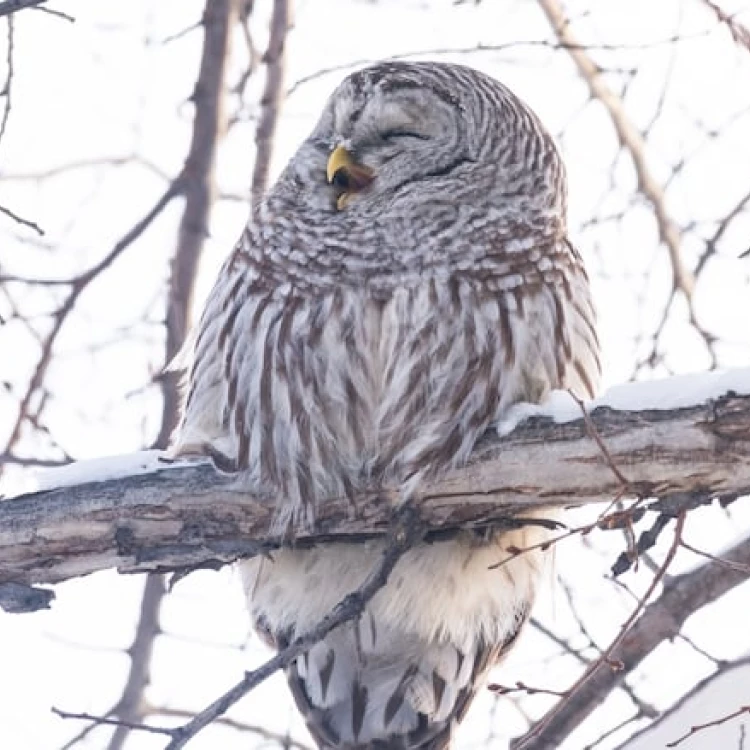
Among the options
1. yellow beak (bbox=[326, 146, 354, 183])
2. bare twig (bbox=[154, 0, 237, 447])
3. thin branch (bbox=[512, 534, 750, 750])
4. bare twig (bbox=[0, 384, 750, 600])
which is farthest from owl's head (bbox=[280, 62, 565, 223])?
thin branch (bbox=[512, 534, 750, 750])

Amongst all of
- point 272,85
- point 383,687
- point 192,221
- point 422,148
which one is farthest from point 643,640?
point 272,85

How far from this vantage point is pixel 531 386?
426 centimetres

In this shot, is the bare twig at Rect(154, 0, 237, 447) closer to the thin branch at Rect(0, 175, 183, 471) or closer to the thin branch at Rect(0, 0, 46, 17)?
the thin branch at Rect(0, 175, 183, 471)

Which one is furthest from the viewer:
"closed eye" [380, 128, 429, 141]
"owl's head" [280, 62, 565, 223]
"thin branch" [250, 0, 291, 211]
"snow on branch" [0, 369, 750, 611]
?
"thin branch" [250, 0, 291, 211]

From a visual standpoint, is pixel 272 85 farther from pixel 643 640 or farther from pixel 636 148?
pixel 643 640

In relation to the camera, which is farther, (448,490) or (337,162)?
(337,162)

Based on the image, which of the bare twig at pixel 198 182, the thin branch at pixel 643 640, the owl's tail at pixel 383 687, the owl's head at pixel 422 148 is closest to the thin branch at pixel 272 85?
the bare twig at pixel 198 182

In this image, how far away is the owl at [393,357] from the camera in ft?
13.8

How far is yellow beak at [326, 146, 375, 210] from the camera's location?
4.66 meters

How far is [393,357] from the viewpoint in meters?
4.24

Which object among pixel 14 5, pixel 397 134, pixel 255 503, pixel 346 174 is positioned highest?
pixel 397 134

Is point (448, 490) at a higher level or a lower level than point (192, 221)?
lower

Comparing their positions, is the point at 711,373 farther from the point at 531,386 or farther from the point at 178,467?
the point at 178,467

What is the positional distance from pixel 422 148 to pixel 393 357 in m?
0.77
